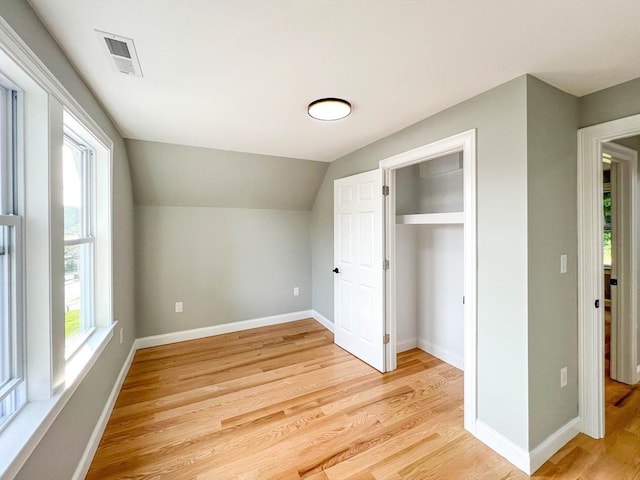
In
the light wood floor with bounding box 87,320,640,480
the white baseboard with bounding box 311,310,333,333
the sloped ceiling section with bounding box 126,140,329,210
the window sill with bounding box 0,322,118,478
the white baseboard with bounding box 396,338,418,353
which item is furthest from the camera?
the white baseboard with bounding box 311,310,333,333

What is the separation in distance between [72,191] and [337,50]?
1954 millimetres

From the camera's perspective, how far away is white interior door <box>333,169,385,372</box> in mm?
2672

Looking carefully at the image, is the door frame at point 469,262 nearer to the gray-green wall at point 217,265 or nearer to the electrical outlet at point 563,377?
the electrical outlet at point 563,377

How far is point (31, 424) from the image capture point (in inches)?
41.1

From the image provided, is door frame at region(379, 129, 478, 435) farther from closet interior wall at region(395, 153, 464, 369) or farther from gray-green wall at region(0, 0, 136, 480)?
gray-green wall at region(0, 0, 136, 480)

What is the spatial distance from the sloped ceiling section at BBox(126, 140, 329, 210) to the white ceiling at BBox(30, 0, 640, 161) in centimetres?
84

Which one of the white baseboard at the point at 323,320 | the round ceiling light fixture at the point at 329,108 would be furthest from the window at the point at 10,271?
the white baseboard at the point at 323,320

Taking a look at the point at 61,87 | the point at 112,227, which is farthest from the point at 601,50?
the point at 112,227

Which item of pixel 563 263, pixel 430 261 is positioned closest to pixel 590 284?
pixel 563 263

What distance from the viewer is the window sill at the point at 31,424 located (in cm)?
90

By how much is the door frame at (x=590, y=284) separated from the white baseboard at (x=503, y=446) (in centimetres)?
66

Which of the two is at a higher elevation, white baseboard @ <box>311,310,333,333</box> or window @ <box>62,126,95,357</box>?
window @ <box>62,126,95,357</box>

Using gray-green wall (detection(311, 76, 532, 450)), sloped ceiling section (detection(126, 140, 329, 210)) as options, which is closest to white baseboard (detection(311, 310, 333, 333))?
sloped ceiling section (detection(126, 140, 329, 210))

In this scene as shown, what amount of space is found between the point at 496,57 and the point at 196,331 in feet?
13.0
